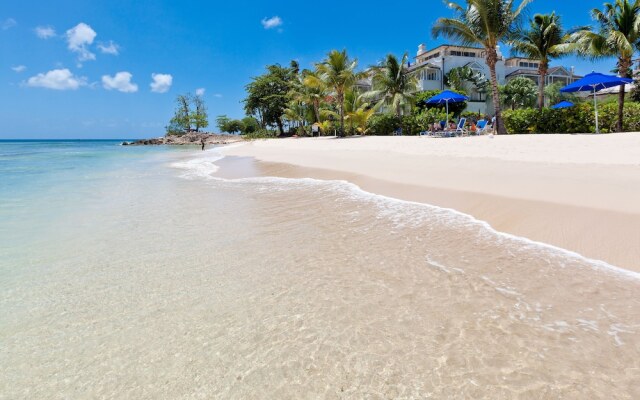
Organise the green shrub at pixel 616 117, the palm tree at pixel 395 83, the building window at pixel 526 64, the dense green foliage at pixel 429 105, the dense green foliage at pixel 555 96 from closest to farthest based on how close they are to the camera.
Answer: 1. the green shrub at pixel 616 117
2. the palm tree at pixel 395 83
3. the dense green foliage at pixel 429 105
4. the dense green foliage at pixel 555 96
5. the building window at pixel 526 64

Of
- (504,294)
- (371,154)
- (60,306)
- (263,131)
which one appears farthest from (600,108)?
(263,131)

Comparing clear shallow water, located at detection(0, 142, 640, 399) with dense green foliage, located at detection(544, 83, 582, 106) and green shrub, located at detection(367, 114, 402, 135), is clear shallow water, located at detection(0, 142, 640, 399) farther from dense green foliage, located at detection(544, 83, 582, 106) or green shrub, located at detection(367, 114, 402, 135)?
dense green foliage, located at detection(544, 83, 582, 106)

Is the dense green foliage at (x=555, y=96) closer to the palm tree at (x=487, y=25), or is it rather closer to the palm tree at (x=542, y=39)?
the palm tree at (x=542, y=39)

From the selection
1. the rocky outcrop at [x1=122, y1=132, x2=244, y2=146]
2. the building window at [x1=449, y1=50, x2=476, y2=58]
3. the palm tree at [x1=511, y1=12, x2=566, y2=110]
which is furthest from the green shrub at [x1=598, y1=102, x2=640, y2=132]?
the rocky outcrop at [x1=122, y1=132, x2=244, y2=146]

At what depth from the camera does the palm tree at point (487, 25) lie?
748 inches

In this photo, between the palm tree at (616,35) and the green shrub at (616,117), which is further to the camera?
the palm tree at (616,35)

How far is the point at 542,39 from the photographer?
2200cm

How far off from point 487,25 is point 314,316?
21288 mm

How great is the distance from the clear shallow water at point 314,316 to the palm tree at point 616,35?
17.7 m

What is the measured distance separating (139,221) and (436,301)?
225 inches

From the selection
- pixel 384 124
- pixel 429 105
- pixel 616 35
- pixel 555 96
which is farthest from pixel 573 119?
pixel 555 96

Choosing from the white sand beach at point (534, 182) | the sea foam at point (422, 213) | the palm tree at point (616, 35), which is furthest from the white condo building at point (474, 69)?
the sea foam at point (422, 213)

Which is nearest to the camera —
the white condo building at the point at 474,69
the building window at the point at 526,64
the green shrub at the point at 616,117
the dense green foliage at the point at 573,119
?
the green shrub at the point at 616,117

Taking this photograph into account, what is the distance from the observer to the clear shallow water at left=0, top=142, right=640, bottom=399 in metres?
2.22
